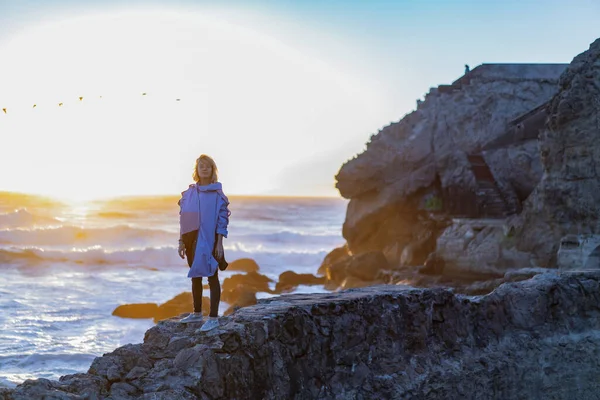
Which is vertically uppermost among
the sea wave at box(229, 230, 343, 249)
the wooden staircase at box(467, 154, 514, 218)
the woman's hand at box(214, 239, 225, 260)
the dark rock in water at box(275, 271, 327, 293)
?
the wooden staircase at box(467, 154, 514, 218)

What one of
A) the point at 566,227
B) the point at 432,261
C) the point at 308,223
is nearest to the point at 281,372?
the point at 566,227

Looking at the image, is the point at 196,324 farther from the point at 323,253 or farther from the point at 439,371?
the point at 323,253

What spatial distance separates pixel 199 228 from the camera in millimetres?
5676

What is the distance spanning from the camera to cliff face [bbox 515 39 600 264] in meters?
10.9

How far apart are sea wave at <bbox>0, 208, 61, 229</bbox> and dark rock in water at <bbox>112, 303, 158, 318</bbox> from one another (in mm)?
27757

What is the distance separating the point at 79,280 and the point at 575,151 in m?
19.5

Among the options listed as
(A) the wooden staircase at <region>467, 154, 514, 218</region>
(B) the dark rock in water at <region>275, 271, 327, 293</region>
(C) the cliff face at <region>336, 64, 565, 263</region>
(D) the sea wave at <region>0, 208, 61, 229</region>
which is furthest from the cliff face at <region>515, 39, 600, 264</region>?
(D) the sea wave at <region>0, 208, 61, 229</region>

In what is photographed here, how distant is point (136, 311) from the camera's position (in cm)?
1683

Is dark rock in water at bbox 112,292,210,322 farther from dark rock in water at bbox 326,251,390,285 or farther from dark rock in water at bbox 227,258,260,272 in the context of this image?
dark rock in water at bbox 227,258,260,272

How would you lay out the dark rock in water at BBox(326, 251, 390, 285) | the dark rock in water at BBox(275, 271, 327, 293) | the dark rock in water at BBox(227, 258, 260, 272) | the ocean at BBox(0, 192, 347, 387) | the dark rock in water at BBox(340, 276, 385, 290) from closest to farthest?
the ocean at BBox(0, 192, 347, 387) → the dark rock in water at BBox(340, 276, 385, 290) → the dark rock in water at BBox(326, 251, 390, 285) → the dark rock in water at BBox(275, 271, 327, 293) → the dark rock in water at BBox(227, 258, 260, 272)

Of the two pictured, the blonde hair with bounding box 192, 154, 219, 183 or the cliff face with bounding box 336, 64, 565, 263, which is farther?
the cliff face with bounding box 336, 64, 565, 263

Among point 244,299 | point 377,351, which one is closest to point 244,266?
point 244,299

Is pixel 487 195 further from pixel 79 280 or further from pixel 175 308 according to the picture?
pixel 79 280

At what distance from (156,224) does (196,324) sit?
57765 millimetres
